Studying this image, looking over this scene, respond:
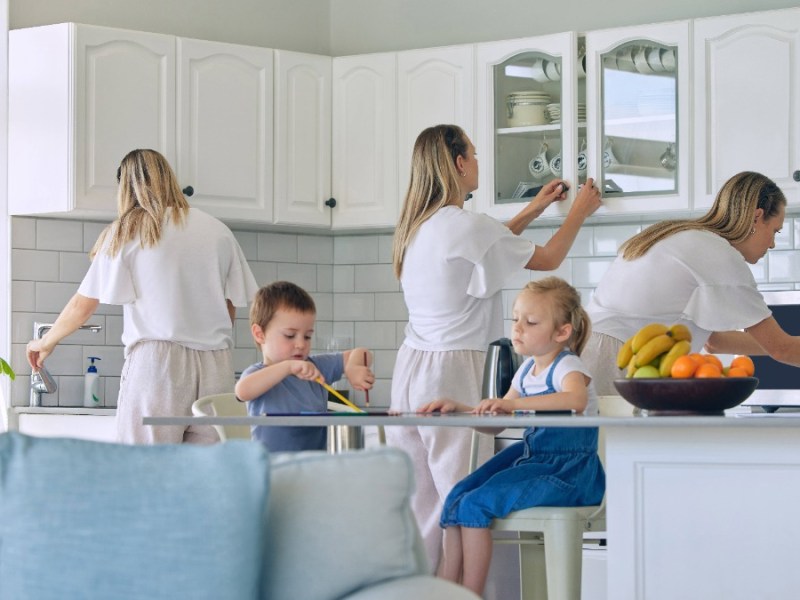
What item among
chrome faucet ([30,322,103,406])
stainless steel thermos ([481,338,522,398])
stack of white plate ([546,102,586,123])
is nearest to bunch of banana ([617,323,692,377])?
stainless steel thermos ([481,338,522,398])

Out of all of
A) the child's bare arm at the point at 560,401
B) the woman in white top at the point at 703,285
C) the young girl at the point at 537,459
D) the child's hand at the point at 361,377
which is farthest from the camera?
the woman in white top at the point at 703,285

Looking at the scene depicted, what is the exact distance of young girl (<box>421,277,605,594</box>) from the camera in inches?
108

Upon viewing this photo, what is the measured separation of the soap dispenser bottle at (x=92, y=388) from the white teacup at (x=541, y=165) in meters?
1.68

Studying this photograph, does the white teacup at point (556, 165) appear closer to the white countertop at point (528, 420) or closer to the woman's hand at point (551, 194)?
the woman's hand at point (551, 194)

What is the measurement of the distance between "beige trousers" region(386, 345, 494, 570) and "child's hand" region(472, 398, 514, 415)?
0.72 meters

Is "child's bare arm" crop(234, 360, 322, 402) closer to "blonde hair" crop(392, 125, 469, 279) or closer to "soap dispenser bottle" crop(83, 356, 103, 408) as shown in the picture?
"blonde hair" crop(392, 125, 469, 279)

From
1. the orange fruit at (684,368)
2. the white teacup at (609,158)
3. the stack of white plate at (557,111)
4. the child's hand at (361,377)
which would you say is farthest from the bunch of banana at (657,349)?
the stack of white plate at (557,111)

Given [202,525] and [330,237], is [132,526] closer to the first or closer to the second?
[202,525]

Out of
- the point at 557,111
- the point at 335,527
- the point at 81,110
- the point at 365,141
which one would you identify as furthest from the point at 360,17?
the point at 335,527

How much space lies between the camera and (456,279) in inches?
135

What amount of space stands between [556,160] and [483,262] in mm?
1294

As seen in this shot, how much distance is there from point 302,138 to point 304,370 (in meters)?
2.27

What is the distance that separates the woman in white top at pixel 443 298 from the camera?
10.8 ft

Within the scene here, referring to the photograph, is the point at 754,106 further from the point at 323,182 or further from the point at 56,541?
the point at 56,541
